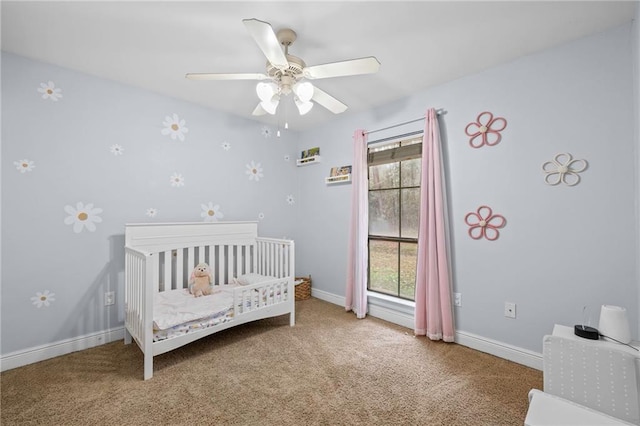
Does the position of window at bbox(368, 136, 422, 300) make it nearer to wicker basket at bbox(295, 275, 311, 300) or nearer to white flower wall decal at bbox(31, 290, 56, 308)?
wicker basket at bbox(295, 275, 311, 300)

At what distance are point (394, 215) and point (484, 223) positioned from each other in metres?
0.92

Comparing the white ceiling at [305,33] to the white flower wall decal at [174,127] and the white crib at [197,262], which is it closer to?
the white flower wall decal at [174,127]

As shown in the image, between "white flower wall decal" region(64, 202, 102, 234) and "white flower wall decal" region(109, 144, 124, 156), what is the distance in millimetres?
478

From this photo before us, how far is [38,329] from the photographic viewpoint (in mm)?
2061

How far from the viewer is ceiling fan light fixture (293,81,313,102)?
173 centimetres

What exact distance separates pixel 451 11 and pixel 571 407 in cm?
199

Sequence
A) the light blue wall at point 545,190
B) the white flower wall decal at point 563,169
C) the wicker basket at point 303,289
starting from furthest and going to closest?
the wicker basket at point 303,289, the white flower wall decal at point 563,169, the light blue wall at point 545,190

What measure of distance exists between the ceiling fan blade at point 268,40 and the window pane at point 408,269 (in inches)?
80.0

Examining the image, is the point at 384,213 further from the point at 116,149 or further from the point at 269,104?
the point at 116,149

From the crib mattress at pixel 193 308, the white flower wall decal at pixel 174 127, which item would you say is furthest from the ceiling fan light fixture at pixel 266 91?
the crib mattress at pixel 193 308

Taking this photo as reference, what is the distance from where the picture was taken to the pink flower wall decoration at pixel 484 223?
2150 millimetres

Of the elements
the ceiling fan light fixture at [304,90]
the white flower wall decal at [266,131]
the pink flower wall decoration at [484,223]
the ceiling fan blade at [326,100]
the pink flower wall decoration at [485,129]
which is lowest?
the pink flower wall decoration at [484,223]

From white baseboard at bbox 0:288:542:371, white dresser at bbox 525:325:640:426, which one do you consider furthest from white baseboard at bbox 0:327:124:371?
white dresser at bbox 525:325:640:426

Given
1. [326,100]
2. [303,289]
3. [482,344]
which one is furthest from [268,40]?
[303,289]
